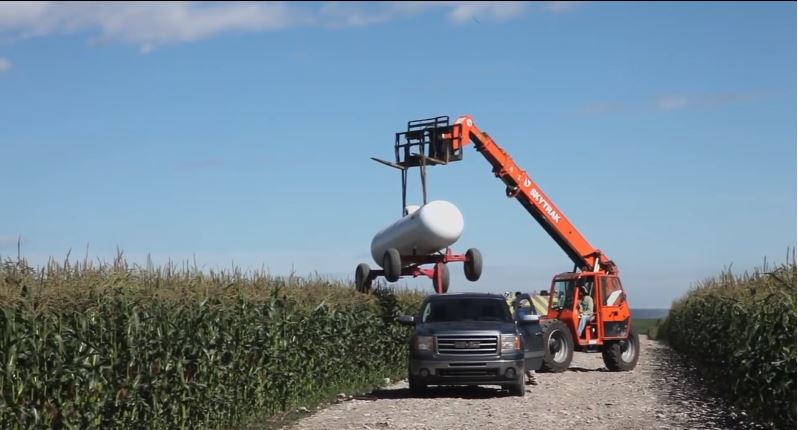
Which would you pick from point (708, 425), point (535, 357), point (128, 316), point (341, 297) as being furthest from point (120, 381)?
point (535, 357)

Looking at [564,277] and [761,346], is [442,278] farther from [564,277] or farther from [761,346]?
[761,346]

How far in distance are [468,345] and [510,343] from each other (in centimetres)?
81

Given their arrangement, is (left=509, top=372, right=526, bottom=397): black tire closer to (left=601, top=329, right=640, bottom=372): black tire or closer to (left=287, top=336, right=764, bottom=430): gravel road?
(left=287, top=336, right=764, bottom=430): gravel road

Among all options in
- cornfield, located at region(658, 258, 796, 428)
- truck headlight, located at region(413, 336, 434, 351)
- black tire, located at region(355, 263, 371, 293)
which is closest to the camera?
cornfield, located at region(658, 258, 796, 428)

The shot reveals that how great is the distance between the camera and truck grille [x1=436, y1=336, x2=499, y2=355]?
19.9 metres

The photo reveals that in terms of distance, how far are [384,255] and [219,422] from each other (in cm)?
1225

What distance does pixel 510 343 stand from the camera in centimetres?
2006

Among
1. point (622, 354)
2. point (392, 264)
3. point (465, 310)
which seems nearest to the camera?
point (465, 310)

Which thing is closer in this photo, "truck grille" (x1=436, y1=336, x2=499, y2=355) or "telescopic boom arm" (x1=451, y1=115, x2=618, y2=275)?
"truck grille" (x1=436, y1=336, x2=499, y2=355)

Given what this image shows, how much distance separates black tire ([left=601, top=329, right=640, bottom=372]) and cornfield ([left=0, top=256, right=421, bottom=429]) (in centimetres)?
1036

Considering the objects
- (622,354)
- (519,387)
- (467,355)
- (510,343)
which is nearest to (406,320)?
(467,355)

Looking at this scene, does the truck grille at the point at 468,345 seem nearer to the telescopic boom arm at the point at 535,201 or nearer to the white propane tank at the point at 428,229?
the white propane tank at the point at 428,229

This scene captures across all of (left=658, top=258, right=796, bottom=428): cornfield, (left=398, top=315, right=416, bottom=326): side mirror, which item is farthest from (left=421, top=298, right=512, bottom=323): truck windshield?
(left=658, top=258, right=796, bottom=428): cornfield

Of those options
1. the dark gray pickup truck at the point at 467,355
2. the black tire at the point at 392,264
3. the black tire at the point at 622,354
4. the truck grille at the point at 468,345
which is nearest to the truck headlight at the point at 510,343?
the dark gray pickup truck at the point at 467,355
